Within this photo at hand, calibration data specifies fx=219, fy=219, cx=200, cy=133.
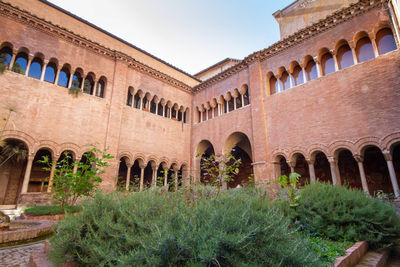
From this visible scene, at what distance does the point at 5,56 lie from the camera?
436 inches

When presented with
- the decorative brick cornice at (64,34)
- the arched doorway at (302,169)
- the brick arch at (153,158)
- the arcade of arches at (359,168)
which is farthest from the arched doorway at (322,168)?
the decorative brick cornice at (64,34)

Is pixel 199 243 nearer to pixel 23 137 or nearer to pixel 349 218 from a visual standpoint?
pixel 349 218

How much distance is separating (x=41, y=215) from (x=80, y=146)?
5042 millimetres

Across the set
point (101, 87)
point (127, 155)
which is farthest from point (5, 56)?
point (127, 155)

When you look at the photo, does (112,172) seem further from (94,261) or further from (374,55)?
(374,55)

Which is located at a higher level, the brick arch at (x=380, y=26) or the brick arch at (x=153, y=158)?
the brick arch at (x=380, y=26)

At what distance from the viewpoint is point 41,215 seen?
8.07 m

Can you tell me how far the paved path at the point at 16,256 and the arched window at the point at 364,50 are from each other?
13767 mm

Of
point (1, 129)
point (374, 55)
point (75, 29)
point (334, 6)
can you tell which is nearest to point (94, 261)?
point (1, 129)

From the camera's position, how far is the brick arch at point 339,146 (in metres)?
9.94

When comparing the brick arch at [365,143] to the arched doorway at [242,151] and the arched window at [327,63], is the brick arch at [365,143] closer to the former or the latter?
the arched window at [327,63]

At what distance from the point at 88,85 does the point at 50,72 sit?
2.09 metres

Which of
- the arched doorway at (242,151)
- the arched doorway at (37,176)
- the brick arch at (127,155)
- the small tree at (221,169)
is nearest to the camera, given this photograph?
the small tree at (221,169)

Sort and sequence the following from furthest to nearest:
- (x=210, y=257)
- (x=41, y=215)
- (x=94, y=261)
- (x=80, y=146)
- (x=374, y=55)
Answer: (x=80, y=146) < (x=374, y=55) < (x=41, y=215) < (x=94, y=261) < (x=210, y=257)
